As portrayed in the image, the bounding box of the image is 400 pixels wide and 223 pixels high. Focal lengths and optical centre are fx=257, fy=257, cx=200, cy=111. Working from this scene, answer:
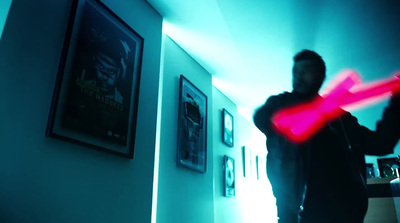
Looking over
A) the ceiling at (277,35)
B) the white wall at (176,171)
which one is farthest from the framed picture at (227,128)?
the ceiling at (277,35)

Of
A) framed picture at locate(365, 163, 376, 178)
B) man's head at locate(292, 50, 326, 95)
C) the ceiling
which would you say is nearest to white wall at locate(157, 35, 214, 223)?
the ceiling

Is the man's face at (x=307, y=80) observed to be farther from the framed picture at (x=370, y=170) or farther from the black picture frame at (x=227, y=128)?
the black picture frame at (x=227, y=128)

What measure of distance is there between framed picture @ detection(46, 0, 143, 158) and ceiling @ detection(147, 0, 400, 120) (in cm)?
60

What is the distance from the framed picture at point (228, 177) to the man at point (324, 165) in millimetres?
1426

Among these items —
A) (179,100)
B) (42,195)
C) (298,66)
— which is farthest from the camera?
(179,100)

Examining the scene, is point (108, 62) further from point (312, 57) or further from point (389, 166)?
point (389, 166)

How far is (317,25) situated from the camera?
1.62 metres

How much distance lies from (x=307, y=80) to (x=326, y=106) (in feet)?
0.58

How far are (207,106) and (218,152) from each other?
0.55m

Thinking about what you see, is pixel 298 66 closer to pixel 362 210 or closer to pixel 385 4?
pixel 385 4

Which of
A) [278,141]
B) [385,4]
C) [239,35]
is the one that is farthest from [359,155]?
[239,35]

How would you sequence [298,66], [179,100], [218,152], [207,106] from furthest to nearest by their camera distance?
[218,152], [207,106], [179,100], [298,66]

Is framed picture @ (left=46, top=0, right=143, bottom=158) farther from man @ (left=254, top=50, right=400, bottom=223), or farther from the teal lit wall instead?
man @ (left=254, top=50, right=400, bottom=223)

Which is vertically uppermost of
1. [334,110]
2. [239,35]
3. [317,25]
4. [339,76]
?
[239,35]
